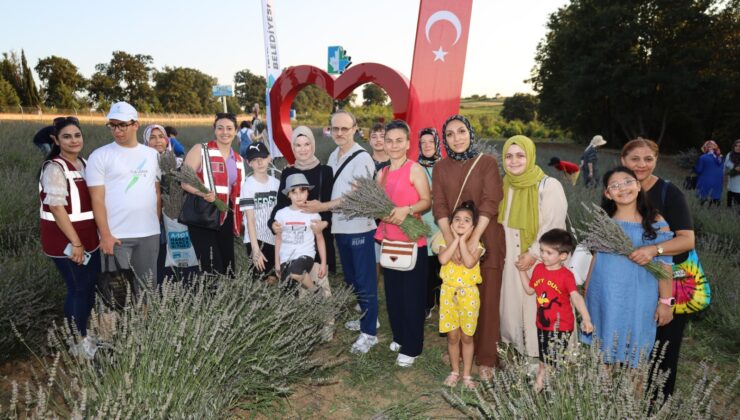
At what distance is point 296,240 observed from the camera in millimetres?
3598

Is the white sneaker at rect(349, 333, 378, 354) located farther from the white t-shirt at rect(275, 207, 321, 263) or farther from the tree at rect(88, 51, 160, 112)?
the tree at rect(88, 51, 160, 112)

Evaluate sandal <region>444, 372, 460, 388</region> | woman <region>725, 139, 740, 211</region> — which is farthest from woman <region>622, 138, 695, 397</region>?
woman <region>725, 139, 740, 211</region>

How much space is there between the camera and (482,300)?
311 cm

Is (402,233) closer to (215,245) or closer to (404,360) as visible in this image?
(404,360)

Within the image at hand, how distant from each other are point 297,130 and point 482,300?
6.03ft

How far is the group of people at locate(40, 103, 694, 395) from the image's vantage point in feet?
8.07

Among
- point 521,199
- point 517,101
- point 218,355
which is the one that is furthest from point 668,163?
point 517,101

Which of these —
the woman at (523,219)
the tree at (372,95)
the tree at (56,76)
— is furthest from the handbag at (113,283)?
the tree at (56,76)

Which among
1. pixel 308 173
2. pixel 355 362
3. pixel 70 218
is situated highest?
pixel 308 173

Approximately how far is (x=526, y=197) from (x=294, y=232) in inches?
68.0

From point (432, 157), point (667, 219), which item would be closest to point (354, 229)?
point (432, 157)

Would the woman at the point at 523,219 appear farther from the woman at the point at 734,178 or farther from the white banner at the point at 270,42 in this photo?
the white banner at the point at 270,42

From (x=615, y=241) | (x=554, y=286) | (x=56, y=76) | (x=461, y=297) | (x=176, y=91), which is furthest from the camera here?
(x=176, y=91)

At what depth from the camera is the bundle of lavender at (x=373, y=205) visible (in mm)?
3125
